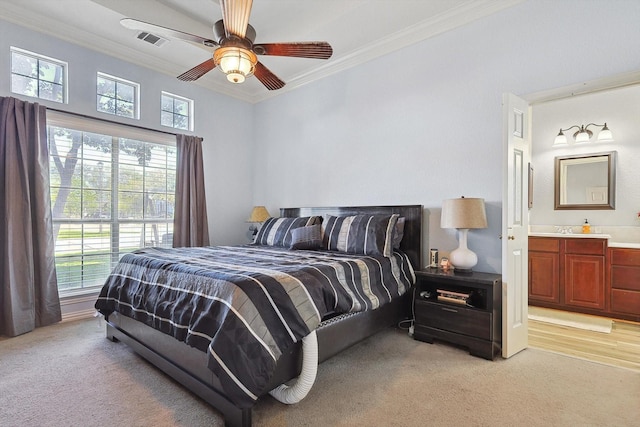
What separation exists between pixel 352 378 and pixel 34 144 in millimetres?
3638

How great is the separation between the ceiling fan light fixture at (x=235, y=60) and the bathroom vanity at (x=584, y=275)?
3.84m

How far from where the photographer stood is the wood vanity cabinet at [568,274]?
11.4 feet

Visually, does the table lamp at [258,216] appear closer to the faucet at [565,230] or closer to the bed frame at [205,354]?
the bed frame at [205,354]

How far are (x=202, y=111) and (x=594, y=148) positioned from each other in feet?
17.1

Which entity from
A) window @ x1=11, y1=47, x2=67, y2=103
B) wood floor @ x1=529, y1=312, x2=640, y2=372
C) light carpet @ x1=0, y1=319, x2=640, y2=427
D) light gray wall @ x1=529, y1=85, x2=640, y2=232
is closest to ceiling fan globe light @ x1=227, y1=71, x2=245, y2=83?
light carpet @ x1=0, y1=319, x2=640, y2=427

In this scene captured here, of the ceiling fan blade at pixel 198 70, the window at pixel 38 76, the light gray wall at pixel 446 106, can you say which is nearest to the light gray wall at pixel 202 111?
the window at pixel 38 76

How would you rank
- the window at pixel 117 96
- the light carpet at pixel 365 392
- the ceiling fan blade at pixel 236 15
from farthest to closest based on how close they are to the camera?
1. the window at pixel 117 96
2. the ceiling fan blade at pixel 236 15
3. the light carpet at pixel 365 392

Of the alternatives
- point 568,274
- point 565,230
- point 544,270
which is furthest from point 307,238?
point 565,230

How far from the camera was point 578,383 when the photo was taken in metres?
2.06

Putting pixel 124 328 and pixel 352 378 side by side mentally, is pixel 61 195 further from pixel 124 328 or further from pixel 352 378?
pixel 352 378

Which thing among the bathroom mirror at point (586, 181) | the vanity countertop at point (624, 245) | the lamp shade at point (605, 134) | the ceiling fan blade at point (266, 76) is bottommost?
the vanity countertop at point (624, 245)

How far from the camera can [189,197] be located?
4188 mm

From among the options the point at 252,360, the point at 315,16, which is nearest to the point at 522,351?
the point at 252,360

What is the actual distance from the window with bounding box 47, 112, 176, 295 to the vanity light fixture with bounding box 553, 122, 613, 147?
514cm
